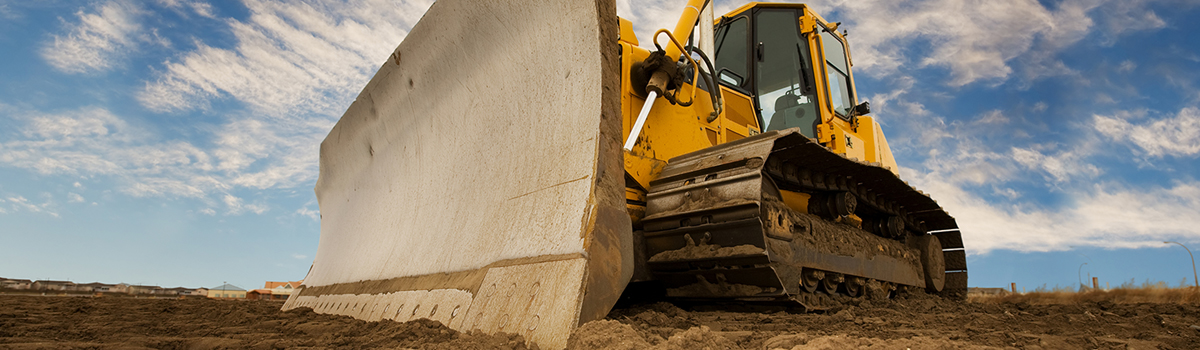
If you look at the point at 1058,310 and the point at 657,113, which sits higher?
the point at 657,113

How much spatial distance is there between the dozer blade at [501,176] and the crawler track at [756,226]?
2.15 ft

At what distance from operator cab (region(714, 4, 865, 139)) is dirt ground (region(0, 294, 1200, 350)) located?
6.01 feet

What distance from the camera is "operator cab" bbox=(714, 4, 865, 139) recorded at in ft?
15.8

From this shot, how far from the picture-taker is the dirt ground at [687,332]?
1738 mm

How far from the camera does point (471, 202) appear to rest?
3037 millimetres

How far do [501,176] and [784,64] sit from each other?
123 inches

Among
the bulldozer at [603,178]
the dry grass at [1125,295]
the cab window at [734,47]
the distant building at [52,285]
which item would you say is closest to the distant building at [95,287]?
the distant building at [52,285]

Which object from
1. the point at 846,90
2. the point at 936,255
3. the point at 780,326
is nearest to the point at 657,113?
the point at 780,326

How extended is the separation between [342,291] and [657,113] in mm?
2808

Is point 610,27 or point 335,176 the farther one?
point 335,176

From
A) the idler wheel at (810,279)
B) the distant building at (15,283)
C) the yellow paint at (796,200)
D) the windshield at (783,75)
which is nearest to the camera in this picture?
the idler wheel at (810,279)

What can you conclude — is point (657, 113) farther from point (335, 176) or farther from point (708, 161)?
point (335, 176)

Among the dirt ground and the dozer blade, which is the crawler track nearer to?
the dirt ground

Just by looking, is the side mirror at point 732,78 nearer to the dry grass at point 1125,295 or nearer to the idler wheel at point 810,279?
the idler wheel at point 810,279
